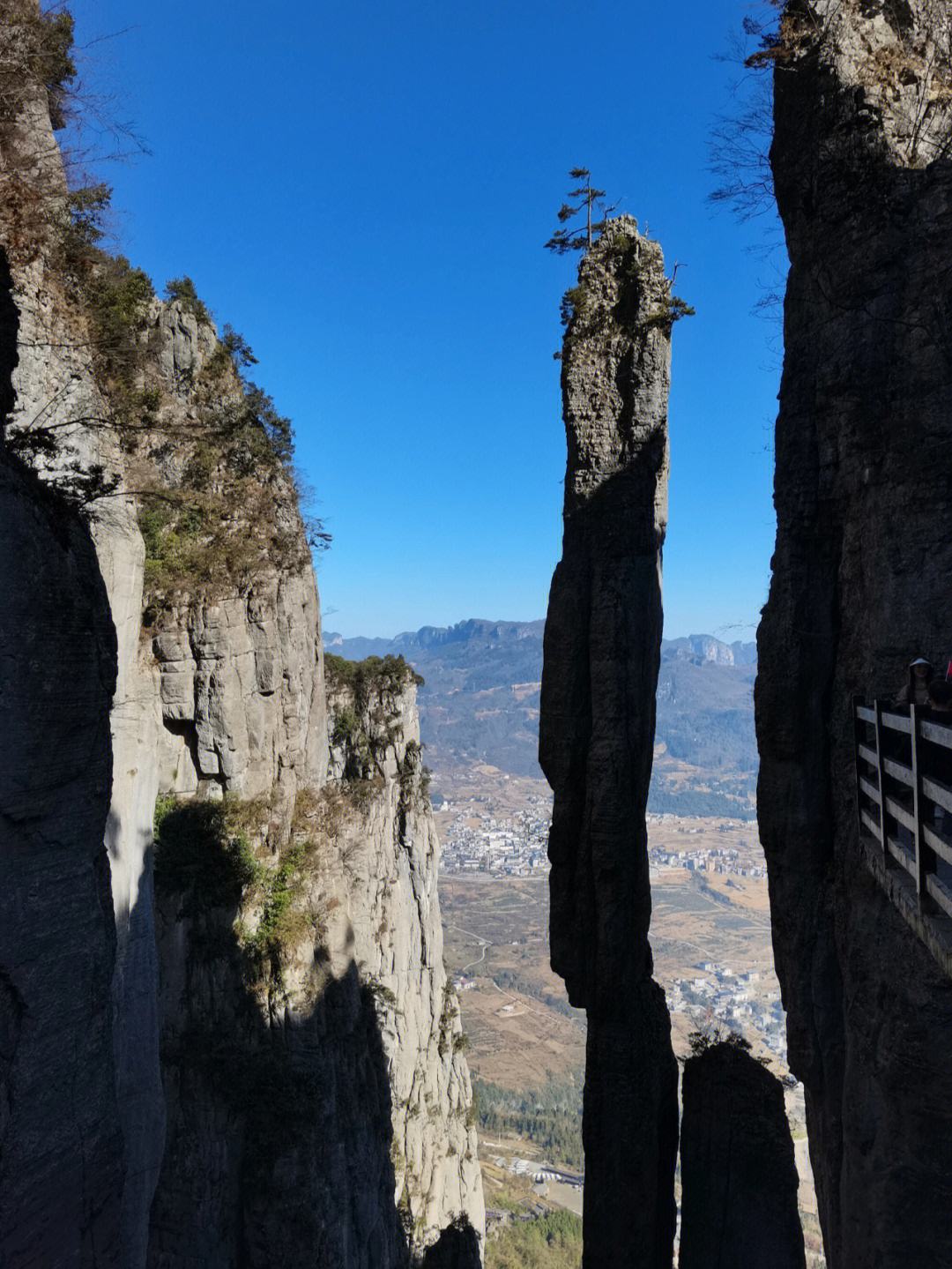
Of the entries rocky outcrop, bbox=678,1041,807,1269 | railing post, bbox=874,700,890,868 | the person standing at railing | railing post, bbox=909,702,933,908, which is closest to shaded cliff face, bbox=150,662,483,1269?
rocky outcrop, bbox=678,1041,807,1269

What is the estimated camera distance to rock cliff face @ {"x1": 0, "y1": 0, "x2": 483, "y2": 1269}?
6832mm

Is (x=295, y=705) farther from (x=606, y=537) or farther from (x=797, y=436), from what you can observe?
(x=797, y=436)

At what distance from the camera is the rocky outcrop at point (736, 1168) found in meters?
10.9

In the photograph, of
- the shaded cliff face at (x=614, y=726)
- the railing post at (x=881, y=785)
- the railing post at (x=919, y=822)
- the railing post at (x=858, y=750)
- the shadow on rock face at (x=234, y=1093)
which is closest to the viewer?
the railing post at (x=919, y=822)

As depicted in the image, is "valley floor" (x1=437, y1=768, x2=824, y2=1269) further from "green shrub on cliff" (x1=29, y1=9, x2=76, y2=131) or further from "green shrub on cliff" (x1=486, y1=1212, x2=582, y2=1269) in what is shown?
"green shrub on cliff" (x1=29, y1=9, x2=76, y2=131)

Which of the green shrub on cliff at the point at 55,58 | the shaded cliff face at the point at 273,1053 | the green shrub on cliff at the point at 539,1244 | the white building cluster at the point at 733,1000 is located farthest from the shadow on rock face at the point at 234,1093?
the white building cluster at the point at 733,1000

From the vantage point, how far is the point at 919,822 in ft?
17.1

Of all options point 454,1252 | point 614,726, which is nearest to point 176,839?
point 614,726

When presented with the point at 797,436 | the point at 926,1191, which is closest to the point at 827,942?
the point at 926,1191

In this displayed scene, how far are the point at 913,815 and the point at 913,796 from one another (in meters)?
0.17

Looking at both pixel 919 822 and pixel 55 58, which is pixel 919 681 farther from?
pixel 55 58

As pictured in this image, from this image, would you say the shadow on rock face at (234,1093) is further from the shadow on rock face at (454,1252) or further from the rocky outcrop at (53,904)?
the rocky outcrop at (53,904)

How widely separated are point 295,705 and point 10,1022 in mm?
13907

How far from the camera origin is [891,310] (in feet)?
27.8
